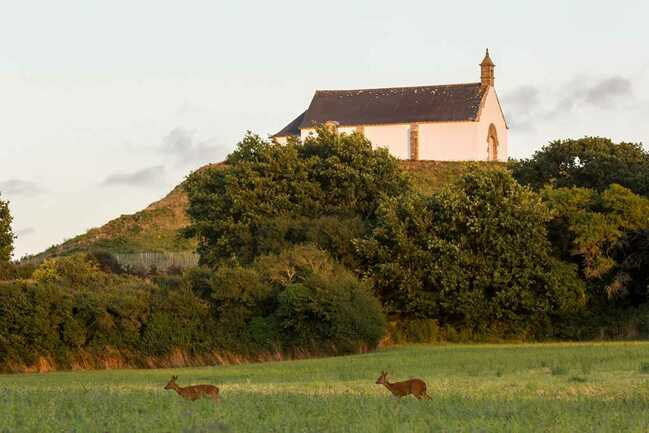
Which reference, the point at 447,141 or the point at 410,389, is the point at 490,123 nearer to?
the point at 447,141

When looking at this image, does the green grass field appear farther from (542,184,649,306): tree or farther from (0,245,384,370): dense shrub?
(542,184,649,306): tree

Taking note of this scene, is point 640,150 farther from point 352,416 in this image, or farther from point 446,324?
point 352,416

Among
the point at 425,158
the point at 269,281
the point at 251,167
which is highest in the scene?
the point at 425,158

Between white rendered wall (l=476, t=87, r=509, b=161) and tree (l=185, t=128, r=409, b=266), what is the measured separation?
3683 centimetres

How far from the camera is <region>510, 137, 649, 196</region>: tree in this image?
60.2m

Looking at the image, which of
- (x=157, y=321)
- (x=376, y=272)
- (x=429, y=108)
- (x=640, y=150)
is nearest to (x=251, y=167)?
(x=376, y=272)

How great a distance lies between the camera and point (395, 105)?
103m

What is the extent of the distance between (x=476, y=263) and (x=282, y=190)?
1383cm

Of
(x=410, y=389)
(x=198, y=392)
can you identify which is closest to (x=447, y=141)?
(x=410, y=389)

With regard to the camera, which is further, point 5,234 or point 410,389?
point 5,234

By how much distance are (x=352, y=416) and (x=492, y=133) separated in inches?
3460

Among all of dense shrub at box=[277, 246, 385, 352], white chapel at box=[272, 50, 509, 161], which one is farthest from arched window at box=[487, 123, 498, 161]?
dense shrub at box=[277, 246, 385, 352]

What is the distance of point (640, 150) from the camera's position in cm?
6462

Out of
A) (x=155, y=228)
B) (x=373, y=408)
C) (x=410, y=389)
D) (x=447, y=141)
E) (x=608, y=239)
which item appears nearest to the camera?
(x=373, y=408)
